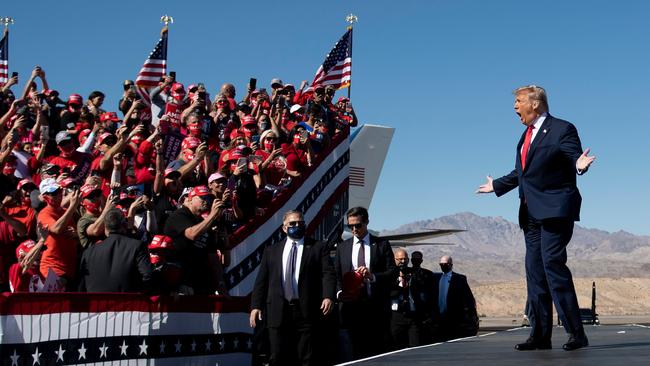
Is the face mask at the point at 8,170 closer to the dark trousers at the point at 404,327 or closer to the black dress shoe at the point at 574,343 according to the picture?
the dark trousers at the point at 404,327

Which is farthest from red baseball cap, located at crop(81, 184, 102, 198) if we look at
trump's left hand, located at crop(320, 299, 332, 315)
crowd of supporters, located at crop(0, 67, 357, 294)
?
trump's left hand, located at crop(320, 299, 332, 315)

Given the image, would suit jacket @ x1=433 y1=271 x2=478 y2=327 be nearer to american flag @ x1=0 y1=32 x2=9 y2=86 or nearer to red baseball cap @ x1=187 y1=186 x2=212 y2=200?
red baseball cap @ x1=187 y1=186 x2=212 y2=200

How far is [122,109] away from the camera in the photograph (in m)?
15.4

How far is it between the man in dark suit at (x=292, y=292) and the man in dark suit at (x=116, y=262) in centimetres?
113

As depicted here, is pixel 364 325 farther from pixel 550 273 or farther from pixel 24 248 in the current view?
pixel 550 273

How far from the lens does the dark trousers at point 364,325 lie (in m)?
10.6

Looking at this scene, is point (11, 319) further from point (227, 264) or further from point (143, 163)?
point (143, 163)

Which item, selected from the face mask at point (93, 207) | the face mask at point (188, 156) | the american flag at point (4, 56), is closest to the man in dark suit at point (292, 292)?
the face mask at point (93, 207)

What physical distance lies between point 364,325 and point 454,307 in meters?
4.90

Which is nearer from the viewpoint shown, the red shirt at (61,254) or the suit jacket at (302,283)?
the red shirt at (61,254)

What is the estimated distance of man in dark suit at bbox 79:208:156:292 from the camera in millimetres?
8586

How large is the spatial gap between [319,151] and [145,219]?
5.50 metres

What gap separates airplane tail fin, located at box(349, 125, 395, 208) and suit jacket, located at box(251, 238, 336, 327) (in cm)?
2159

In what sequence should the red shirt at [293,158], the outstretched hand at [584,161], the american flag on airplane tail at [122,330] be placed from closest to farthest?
the outstretched hand at [584,161] → the american flag on airplane tail at [122,330] → the red shirt at [293,158]
